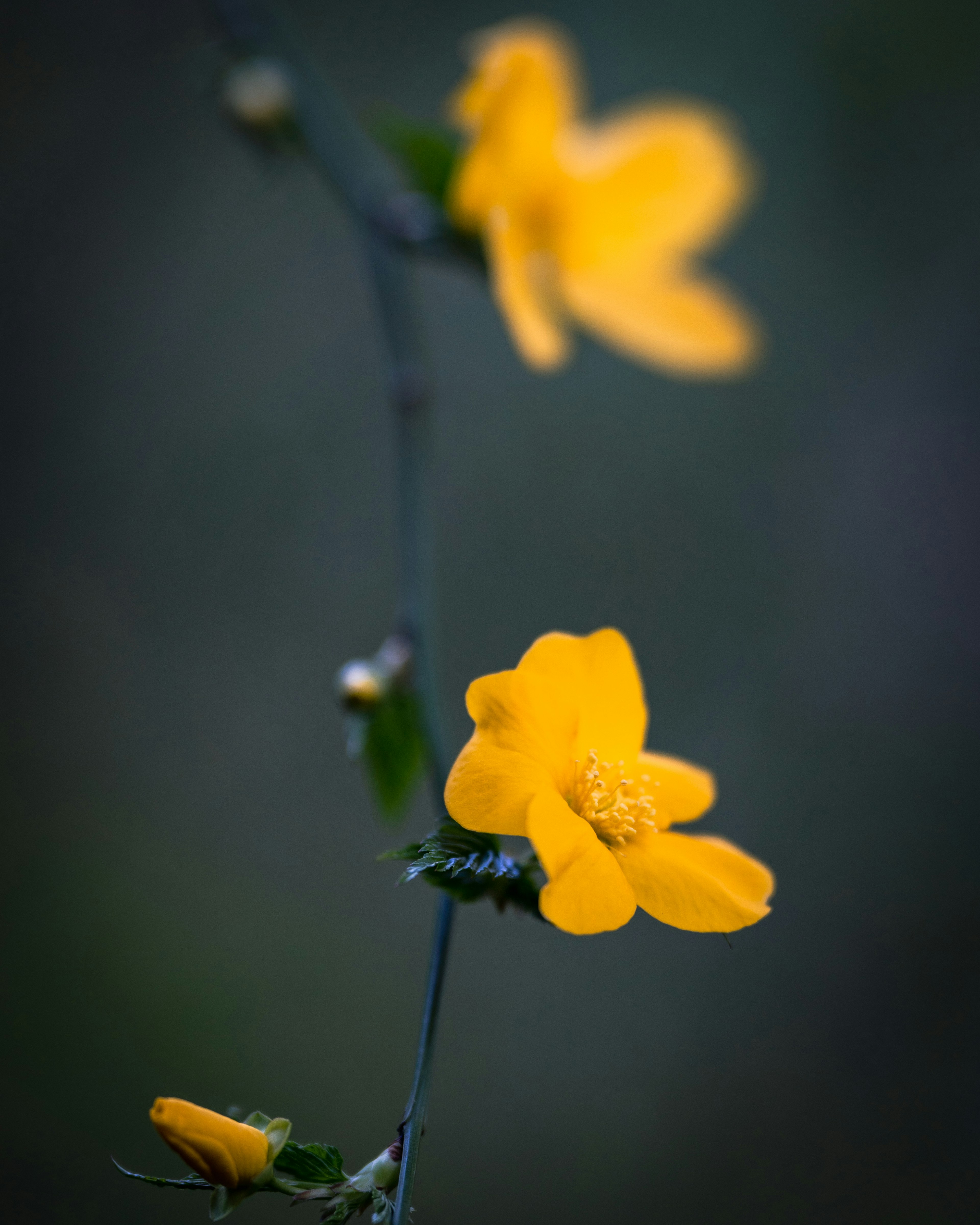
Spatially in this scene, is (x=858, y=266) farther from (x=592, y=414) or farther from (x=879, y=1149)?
(x=879, y=1149)

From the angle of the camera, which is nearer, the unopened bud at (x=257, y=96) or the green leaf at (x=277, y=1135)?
the green leaf at (x=277, y=1135)

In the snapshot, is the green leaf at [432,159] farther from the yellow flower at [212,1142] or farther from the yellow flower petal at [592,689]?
the yellow flower at [212,1142]

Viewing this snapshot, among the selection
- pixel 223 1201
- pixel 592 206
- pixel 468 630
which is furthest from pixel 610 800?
pixel 468 630

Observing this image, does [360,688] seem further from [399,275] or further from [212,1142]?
[399,275]

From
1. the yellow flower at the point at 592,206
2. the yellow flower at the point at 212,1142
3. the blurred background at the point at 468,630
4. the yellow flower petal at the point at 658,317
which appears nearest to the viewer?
the yellow flower at the point at 212,1142

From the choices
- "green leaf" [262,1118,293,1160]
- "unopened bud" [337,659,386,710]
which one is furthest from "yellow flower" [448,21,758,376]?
"green leaf" [262,1118,293,1160]

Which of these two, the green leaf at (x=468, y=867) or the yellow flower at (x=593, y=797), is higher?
the yellow flower at (x=593, y=797)

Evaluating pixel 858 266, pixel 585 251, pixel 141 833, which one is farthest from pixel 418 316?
pixel 858 266

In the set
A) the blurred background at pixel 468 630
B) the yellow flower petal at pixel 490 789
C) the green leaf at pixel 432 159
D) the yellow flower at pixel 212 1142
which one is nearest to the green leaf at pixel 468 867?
the yellow flower petal at pixel 490 789

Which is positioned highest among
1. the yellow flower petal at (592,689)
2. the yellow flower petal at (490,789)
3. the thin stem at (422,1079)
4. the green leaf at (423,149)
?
the green leaf at (423,149)

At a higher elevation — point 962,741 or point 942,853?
point 962,741
